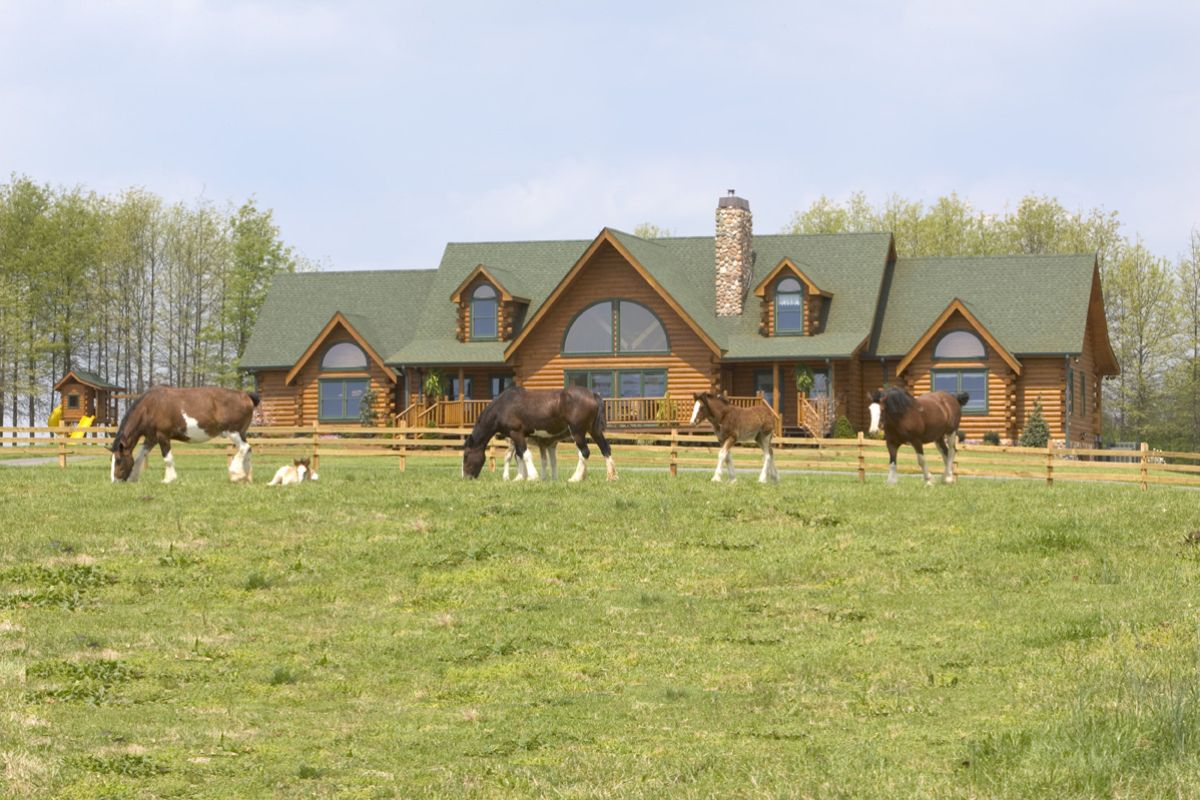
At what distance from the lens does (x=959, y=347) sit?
49.8m

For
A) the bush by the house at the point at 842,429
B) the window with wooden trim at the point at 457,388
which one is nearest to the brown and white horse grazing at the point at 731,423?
the bush by the house at the point at 842,429

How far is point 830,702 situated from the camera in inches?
537

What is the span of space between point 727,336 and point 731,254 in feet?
10.2

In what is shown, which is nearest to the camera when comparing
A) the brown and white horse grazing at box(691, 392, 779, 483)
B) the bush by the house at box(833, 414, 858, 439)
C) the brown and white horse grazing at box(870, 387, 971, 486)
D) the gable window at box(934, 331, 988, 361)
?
the brown and white horse grazing at box(691, 392, 779, 483)

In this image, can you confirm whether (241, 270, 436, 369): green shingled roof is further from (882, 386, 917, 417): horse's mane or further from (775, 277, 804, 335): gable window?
(882, 386, 917, 417): horse's mane

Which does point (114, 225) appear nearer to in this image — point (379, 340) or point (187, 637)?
point (379, 340)

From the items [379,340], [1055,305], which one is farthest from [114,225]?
[1055,305]

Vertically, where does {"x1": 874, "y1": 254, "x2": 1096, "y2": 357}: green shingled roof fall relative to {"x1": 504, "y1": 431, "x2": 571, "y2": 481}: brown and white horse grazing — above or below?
above

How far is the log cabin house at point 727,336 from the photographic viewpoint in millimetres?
49938

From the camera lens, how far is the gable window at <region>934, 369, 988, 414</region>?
49.8 m

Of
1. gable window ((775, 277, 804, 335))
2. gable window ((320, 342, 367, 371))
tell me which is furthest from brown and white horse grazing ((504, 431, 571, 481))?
gable window ((320, 342, 367, 371))

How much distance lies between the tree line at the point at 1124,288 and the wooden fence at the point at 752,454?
62.9 ft

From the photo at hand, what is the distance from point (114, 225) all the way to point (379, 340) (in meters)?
27.2

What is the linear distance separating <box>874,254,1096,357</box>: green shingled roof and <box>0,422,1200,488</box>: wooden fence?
171 inches
